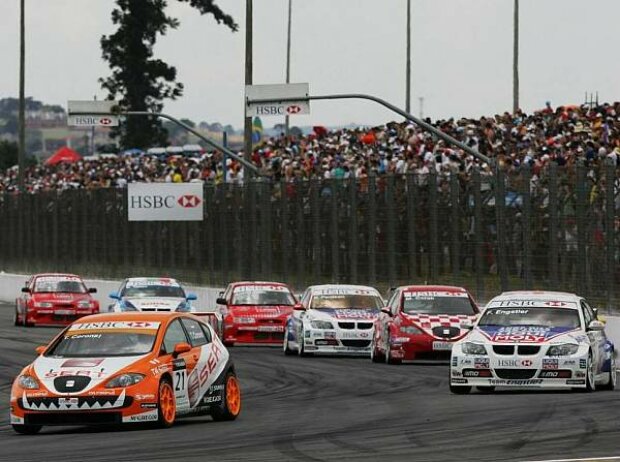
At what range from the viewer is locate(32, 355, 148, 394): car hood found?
1742 cm

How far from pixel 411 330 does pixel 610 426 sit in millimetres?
11709

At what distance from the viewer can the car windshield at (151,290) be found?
3841cm

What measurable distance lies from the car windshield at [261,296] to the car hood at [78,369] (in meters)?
→ 17.3

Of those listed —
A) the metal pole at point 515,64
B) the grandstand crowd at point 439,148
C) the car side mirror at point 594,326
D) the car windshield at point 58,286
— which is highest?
the metal pole at point 515,64

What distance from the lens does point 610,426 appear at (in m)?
17.2

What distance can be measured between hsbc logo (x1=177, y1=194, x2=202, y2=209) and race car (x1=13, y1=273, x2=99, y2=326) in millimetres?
6687

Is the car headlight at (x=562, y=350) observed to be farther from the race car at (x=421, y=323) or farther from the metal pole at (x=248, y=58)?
the metal pole at (x=248, y=58)

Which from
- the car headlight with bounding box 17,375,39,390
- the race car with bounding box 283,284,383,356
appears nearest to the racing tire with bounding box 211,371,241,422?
the car headlight with bounding box 17,375,39,390

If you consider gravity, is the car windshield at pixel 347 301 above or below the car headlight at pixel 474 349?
below

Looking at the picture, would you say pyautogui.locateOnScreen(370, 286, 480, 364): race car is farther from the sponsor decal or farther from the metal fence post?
the metal fence post

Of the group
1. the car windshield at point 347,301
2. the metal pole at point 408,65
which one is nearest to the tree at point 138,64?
the metal pole at point 408,65

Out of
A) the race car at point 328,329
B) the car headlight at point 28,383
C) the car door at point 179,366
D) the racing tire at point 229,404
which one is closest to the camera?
the car headlight at point 28,383

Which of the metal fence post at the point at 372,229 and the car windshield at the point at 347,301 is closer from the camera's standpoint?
the car windshield at the point at 347,301

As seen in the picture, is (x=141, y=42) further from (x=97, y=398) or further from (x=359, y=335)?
(x=97, y=398)
